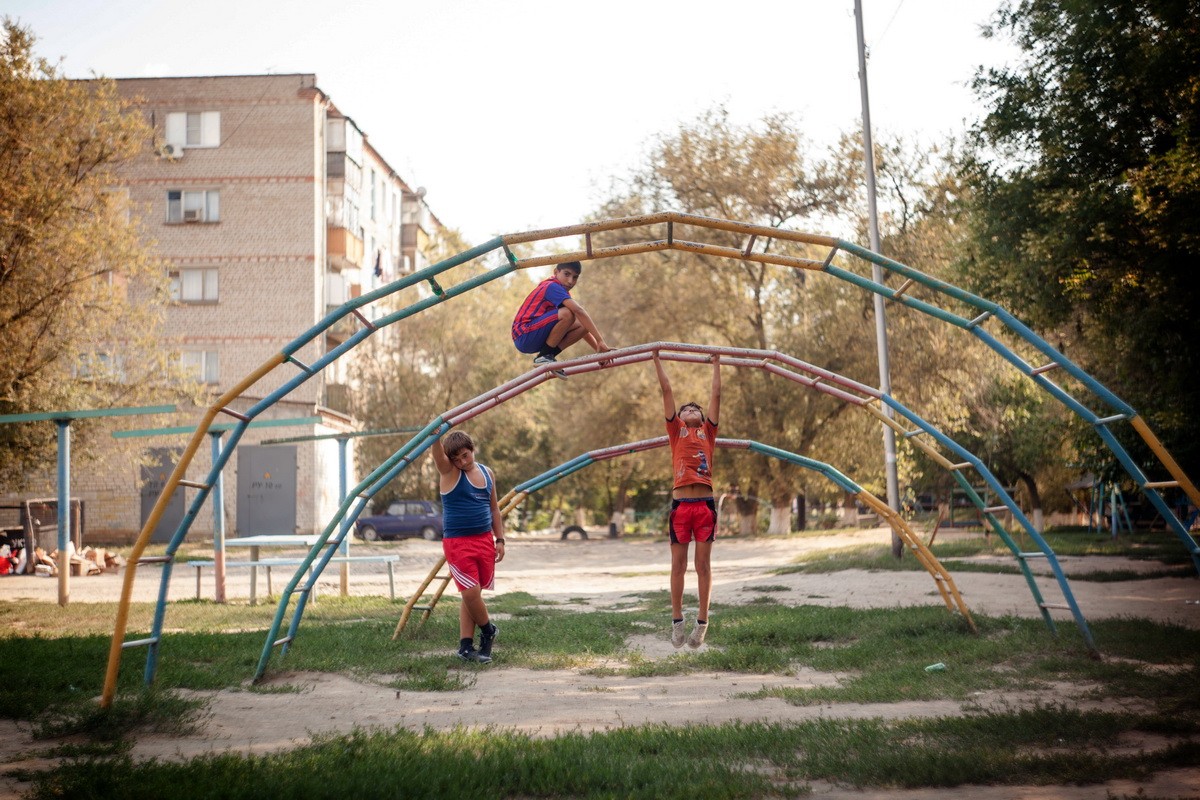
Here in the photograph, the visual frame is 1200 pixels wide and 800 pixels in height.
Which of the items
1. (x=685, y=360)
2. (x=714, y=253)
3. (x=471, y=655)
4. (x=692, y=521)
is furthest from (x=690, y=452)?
(x=471, y=655)

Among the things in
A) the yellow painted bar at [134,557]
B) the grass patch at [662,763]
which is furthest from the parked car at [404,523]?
the grass patch at [662,763]

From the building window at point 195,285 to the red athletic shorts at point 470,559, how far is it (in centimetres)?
3173

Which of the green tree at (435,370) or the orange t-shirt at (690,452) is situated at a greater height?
the green tree at (435,370)

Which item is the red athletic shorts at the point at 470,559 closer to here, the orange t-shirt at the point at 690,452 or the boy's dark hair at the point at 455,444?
the boy's dark hair at the point at 455,444

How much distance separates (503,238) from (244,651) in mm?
4878

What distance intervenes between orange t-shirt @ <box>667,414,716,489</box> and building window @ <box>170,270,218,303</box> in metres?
32.6

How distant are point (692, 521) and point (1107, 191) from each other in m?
8.57

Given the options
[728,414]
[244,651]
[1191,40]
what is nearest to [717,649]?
[244,651]

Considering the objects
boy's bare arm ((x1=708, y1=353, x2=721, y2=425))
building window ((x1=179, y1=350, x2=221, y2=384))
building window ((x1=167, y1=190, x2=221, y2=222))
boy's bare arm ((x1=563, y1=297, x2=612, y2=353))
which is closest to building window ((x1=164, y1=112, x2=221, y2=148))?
building window ((x1=167, y1=190, x2=221, y2=222))

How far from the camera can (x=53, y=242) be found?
69.5ft

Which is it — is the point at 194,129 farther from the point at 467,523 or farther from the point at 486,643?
the point at 486,643

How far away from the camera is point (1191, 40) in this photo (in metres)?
12.6

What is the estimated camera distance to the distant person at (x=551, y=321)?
803 centimetres

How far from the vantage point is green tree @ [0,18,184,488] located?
20547mm
